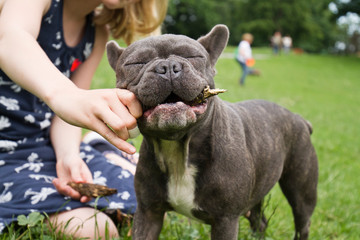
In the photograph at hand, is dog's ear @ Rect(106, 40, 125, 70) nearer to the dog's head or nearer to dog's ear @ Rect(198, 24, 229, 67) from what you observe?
the dog's head

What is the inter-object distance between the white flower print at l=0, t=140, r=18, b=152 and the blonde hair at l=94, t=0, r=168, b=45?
46.5 inches

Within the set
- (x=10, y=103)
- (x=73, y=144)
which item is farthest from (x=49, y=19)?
(x=73, y=144)

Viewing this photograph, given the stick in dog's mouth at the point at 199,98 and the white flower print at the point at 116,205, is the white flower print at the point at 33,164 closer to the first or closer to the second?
the white flower print at the point at 116,205

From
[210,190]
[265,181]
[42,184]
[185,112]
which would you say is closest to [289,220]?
[265,181]

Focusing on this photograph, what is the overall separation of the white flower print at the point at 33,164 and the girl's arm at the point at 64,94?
1.04 metres

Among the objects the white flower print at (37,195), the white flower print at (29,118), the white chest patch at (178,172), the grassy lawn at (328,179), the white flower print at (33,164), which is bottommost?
the grassy lawn at (328,179)

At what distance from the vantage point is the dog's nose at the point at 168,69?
1543 millimetres

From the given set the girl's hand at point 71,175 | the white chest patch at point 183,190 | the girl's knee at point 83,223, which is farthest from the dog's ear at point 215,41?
the girl's hand at point 71,175

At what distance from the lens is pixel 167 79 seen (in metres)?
1.54

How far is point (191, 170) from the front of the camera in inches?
78.0

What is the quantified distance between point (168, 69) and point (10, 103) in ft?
5.53

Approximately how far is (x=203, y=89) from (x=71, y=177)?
146 centimetres

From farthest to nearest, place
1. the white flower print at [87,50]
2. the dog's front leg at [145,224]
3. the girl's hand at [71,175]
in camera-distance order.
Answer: the white flower print at [87,50], the girl's hand at [71,175], the dog's front leg at [145,224]

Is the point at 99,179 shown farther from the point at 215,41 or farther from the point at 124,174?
the point at 215,41
